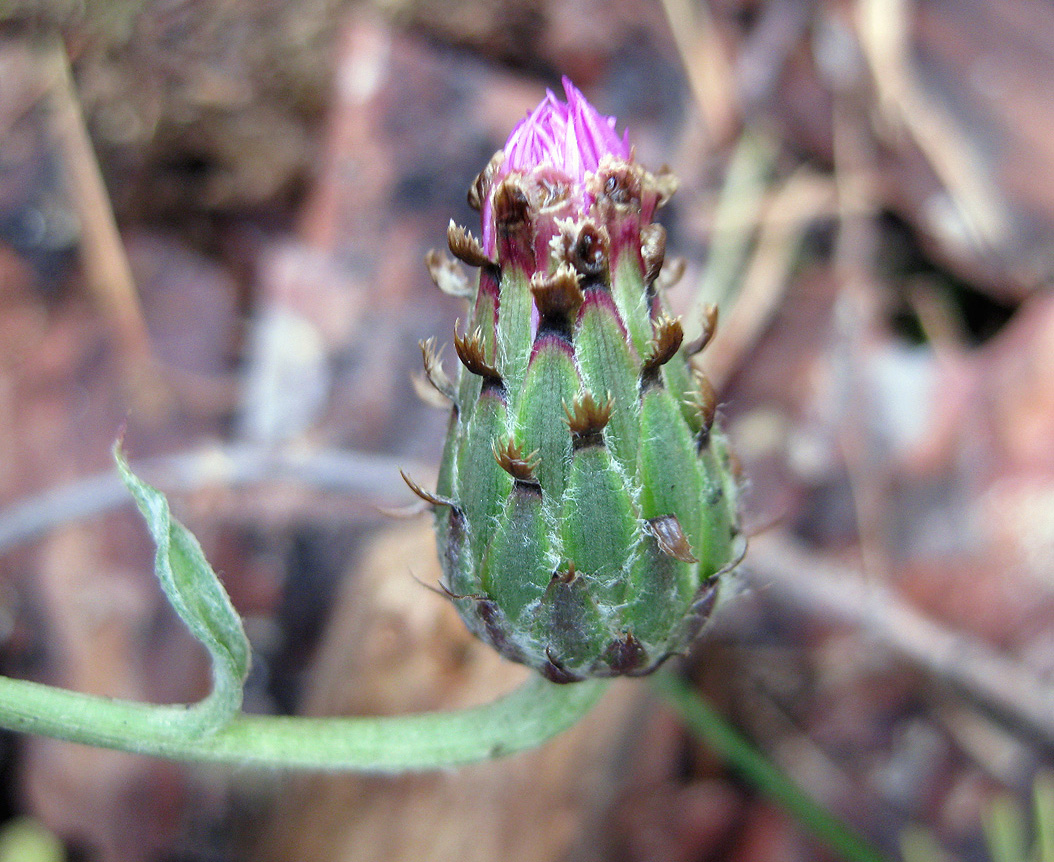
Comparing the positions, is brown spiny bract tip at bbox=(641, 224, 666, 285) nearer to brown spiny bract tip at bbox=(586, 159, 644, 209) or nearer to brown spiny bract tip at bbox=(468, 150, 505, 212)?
brown spiny bract tip at bbox=(586, 159, 644, 209)

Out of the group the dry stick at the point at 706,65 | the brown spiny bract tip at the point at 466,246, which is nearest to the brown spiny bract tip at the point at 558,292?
the brown spiny bract tip at the point at 466,246

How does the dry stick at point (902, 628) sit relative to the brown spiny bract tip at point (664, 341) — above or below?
below

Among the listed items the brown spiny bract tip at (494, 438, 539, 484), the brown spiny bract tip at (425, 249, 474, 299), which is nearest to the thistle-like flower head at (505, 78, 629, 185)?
the brown spiny bract tip at (425, 249, 474, 299)

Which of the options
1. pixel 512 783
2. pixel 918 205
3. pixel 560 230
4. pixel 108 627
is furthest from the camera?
pixel 918 205

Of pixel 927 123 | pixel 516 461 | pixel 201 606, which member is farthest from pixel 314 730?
pixel 927 123

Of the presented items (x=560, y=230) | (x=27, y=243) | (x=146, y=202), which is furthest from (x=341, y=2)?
(x=560, y=230)

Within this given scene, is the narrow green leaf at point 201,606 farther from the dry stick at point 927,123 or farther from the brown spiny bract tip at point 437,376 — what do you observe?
the dry stick at point 927,123

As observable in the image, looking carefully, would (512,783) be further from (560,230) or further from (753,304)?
(753,304)
